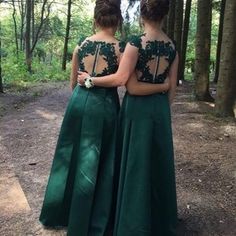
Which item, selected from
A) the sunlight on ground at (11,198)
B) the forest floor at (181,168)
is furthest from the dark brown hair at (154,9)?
the sunlight on ground at (11,198)

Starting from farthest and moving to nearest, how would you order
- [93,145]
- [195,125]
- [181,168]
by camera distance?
[195,125] < [181,168] < [93,145]

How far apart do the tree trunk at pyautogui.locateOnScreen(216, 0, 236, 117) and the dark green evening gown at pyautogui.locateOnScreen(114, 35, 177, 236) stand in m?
5.86

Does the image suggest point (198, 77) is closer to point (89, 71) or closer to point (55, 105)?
point (55, 105)

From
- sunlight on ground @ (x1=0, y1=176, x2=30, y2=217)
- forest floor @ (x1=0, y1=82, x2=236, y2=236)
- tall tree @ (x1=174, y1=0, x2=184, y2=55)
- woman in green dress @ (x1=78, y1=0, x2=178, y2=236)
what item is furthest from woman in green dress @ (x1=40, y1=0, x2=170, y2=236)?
tall tree @ (x1=174, y1=0, x2=184, y2=55)

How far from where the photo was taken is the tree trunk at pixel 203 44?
1131cm

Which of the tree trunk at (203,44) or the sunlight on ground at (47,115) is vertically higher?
the tree trunk at (203,44)

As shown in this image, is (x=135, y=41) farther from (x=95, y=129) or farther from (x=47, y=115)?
(x=47, y=115)

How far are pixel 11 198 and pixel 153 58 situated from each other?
99.9 inches

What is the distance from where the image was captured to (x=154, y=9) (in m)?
3.51

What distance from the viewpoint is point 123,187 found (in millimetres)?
3717

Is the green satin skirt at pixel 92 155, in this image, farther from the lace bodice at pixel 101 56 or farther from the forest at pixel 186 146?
the forest at pixel 186 146

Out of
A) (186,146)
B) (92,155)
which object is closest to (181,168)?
(186,146)

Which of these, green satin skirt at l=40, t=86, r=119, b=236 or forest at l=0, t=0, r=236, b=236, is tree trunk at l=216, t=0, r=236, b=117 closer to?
forest at l=0, t=0, r=236, b=236

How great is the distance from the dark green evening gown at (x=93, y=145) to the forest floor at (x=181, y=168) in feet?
1.56
